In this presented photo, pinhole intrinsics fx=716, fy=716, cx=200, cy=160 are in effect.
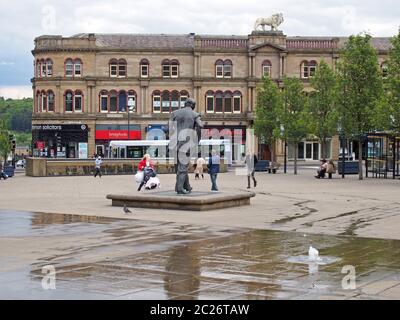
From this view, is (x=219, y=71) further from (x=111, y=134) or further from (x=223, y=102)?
(x=111, y=134)

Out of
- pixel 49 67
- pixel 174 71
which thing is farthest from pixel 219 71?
pixel 49 67

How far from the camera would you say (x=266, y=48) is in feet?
252

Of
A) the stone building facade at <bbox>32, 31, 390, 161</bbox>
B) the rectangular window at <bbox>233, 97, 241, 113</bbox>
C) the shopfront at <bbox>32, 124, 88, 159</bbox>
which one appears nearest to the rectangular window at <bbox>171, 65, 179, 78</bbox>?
the stone building facade at <bbox>32, 31, 390, 161</bbox>

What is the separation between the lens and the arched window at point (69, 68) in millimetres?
76100

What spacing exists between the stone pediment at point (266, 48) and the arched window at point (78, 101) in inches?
745

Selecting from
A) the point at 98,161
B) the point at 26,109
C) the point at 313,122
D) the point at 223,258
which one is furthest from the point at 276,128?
the point at 26,109

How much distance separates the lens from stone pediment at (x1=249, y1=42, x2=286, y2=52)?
250 feet

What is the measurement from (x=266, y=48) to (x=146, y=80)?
1333cm

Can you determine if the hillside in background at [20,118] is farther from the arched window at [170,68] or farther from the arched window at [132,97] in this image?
the arched window at [170,68]

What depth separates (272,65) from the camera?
77.4m

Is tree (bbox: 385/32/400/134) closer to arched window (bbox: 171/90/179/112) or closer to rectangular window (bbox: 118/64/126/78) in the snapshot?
arched window (bbox: 171/90/179/112)

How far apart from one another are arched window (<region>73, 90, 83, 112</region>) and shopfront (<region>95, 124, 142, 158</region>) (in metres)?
2.76

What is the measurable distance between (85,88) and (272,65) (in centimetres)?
2026
